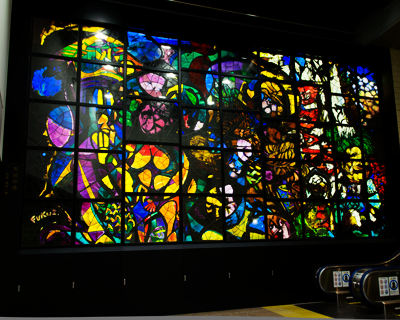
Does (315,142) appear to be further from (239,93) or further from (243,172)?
(239,93)

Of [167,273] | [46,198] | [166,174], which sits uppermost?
[166,174]

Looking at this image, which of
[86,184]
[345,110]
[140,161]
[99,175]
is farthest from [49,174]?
[345,110]

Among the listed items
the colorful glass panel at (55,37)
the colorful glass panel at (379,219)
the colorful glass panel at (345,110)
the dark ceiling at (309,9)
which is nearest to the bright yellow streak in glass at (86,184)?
the colorful glass panel at (55,37)

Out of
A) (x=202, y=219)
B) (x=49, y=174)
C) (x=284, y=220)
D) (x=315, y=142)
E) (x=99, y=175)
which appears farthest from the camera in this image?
(x=315, y=142)

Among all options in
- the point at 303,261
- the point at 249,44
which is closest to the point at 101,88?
the point at 249,44

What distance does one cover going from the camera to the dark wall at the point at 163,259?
5105mm

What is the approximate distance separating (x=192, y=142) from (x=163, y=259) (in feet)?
6.61

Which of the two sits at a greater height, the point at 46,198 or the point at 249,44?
the point at 249,44

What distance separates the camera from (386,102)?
25.2ft

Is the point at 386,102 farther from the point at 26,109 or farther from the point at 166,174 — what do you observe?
the point at 26,109

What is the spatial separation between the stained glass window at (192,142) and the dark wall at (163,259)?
0.57ft

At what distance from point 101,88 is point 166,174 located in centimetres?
176

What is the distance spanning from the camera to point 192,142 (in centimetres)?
628

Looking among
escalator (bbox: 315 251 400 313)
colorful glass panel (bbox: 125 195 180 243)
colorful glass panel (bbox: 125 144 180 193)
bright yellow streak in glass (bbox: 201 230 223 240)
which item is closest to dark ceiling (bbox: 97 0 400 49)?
colorful glass panel (bbox: 125 144 180 193)
